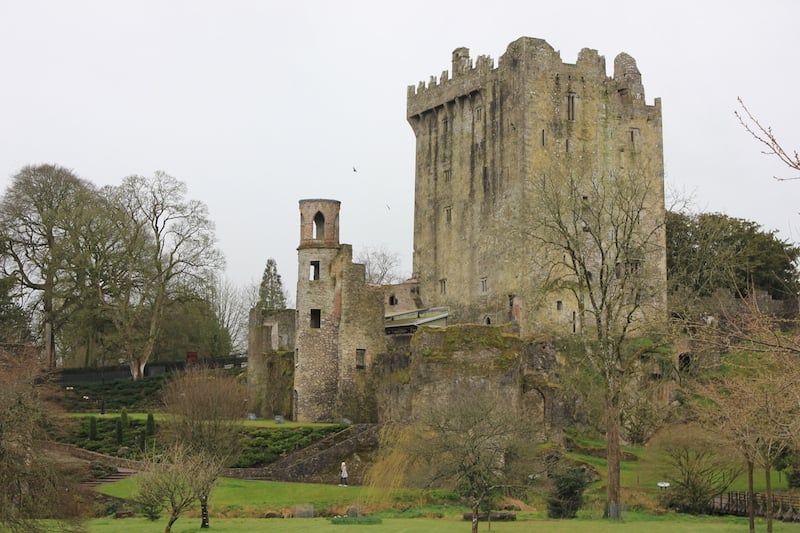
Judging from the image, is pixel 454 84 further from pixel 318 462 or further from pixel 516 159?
pixel 318 462

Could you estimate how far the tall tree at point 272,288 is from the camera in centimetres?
8112

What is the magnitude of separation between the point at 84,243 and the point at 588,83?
84.0 ft

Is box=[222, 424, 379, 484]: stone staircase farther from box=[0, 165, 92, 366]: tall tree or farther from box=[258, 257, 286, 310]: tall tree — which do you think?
box=[258, 257, 286, 310]: tall tree

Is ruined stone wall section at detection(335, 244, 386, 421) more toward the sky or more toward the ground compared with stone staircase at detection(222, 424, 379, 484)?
more toward the sky

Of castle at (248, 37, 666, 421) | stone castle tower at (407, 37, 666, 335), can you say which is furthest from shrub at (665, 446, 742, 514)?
stone castle tower at (407, 37, 666, 335)

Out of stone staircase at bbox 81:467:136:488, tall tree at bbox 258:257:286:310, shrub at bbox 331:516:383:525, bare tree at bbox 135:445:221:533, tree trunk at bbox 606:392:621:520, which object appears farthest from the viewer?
tall tree at bbox 258:257:286:310

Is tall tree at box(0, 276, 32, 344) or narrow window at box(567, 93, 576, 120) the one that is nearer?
narrow window at box(567, 93, 576, 120)

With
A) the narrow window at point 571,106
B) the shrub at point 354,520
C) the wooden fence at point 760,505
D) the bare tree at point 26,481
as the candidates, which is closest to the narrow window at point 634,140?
the narrow window at point 571,106

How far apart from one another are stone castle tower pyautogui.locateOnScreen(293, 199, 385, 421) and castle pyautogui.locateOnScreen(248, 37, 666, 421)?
0.05m

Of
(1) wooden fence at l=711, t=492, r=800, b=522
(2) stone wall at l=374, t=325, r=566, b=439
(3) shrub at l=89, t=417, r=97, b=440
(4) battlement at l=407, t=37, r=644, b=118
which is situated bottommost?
(1) wooden fence at l=711, t=492, r=800, b=522

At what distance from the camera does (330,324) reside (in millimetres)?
49969

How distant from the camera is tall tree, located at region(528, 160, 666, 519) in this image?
3531 centimetres

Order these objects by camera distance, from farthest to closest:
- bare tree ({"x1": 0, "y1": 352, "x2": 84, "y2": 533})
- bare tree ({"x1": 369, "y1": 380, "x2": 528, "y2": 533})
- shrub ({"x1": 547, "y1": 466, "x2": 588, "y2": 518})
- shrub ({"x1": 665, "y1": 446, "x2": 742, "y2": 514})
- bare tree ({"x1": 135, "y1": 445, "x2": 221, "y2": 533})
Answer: shrub ({"x1": 665, "y1": 446, "x2": 742, "y2": 514}) < shrub ({"x1": 547, "y1": 466, "x2": 588, "y2": 518}) < bare tree ({"x1": 369, "y1": 380, "x2": 528, "y2": 533}) < bare tree ({"x1": 135, "y1": 445, "x2": 221, "y2": 533}) < bare tree ({"x1": 0, "y1": 352, "x2": 84, "y2": 533})

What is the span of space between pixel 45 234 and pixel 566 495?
37.5m
